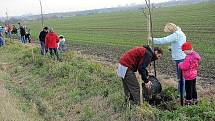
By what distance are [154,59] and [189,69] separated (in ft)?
2.88

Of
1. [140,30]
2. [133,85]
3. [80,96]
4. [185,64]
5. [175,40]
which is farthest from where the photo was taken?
[140,30]

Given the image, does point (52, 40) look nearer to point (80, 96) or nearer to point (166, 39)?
point (80, 96)

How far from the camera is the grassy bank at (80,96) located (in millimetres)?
7713

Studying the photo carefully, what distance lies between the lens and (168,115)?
748cm

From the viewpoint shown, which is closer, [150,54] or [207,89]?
[150,54]

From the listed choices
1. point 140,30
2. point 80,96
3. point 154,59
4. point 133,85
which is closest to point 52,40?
point 80,96

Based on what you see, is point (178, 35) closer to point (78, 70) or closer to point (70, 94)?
point (70, 94)

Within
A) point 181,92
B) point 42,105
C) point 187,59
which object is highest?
point 187,59

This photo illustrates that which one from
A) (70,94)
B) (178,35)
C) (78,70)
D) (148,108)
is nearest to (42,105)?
(70,94)

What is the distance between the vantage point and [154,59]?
26.0ft

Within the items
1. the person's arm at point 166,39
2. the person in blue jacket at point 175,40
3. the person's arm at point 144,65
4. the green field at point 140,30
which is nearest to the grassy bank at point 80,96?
the person's arm at point 144,65

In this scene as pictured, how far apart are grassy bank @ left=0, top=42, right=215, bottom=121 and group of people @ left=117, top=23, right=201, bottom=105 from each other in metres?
0.40

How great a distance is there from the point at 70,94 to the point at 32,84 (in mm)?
2927

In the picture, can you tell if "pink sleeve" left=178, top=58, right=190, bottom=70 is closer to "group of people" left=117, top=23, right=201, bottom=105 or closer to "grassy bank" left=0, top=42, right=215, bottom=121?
"group of people" left=117, top=23, right=201, bottom=105
